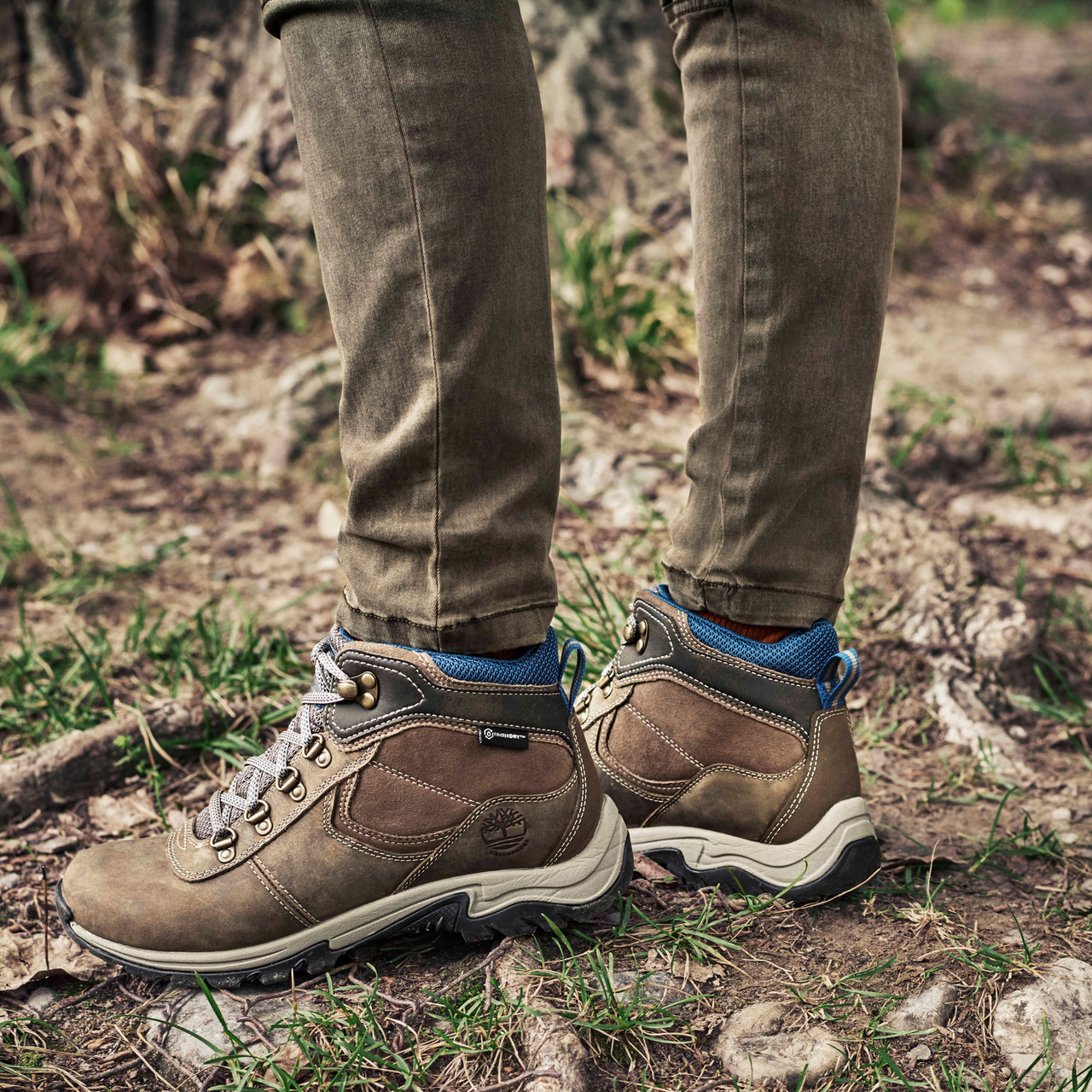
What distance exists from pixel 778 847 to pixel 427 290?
0.92m

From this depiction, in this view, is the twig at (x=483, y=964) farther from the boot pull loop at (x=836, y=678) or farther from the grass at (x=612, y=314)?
the grass at (x=612, y=314)

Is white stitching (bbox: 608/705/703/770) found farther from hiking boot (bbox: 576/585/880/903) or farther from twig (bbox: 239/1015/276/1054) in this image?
twig (bbox: 239/1015/276/1054)

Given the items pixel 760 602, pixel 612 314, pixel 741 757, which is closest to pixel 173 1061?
pixel 741 757

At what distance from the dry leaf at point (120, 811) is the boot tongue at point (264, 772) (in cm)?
47

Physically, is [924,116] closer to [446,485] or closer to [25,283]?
[25,283]

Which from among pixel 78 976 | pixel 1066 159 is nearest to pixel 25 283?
pixel 78 976

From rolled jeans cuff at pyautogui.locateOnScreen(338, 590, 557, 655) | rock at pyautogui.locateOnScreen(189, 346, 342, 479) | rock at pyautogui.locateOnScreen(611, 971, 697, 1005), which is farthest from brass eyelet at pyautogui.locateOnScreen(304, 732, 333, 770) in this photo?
rock at pyautogui.locateOnScreen(189, 346, 342, 479)

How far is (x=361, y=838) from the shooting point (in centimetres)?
123

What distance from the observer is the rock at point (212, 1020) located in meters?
1.17

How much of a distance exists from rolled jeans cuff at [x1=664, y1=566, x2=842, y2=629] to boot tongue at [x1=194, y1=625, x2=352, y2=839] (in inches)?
19.6

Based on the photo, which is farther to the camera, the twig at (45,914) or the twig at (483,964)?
the twig at (45,914)

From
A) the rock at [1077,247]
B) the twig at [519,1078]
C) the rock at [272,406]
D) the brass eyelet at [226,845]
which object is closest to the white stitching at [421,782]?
the brass eyelet at [226,845]

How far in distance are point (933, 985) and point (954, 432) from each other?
6.95 feet

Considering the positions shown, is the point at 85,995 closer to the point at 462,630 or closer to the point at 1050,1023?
the point at 462,630
